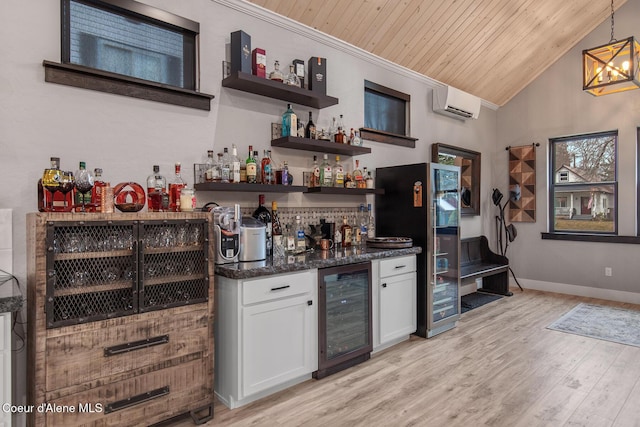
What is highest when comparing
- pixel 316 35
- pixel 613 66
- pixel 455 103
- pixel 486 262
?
pixel 316 35

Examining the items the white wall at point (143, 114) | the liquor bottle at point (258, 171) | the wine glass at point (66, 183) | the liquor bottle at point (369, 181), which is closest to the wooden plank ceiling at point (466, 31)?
the white wall at point (143, 114)

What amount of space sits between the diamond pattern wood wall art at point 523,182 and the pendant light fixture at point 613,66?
2.34m

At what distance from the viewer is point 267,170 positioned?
3.07 m

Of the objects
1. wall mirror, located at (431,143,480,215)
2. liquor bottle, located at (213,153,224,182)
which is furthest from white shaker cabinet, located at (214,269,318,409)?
wall mirror, located at (431,143,480,215)

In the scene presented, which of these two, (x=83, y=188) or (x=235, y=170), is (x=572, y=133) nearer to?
(x=235, y=170)

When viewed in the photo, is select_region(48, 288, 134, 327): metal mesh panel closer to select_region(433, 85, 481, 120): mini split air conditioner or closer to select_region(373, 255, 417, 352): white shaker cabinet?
select_region(373, 255, 417, 352): white shaker cabinet

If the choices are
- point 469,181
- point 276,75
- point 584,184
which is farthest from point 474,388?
point 584,184

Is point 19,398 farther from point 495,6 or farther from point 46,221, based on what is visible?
point 495,6

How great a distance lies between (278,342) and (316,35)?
108 inches

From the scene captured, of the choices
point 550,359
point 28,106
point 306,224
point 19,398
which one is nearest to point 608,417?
point 550,359

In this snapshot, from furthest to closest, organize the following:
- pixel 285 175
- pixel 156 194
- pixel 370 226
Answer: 1. pixel 370 226
2. pixel 285 175
3. pixel 156 194

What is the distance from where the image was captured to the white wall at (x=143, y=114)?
7.02 ft

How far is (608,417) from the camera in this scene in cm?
234

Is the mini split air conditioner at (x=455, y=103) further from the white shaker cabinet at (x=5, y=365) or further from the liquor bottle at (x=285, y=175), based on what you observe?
the white shaker cabinet at (x=5, y=365)
